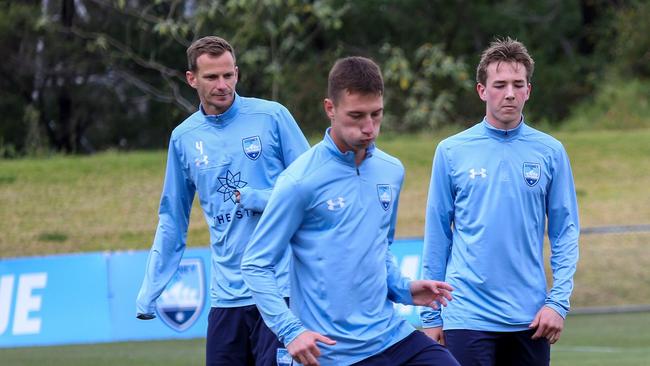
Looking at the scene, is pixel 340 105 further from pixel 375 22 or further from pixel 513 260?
pixel 375 22

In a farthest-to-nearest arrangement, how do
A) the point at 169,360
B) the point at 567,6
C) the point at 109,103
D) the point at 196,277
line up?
the point at 567,6 < the point at 109,103 < the point at 196,277 < the point at 169,360

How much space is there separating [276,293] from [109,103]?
2295 cm

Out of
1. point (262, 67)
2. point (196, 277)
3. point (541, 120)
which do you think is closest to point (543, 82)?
point (541, 120)

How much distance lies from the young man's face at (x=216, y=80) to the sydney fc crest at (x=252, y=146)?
8.9 inches

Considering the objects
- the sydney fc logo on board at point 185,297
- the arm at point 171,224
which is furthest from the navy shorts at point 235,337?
the sydney fc logo on board at point 185,297

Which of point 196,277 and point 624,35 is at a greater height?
point 624,35

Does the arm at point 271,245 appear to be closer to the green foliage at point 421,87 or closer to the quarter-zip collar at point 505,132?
the quarter-zip collar at point 505,132

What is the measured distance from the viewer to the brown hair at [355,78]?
16.1 feet

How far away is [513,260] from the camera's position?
5816mm

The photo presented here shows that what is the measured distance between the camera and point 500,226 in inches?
229

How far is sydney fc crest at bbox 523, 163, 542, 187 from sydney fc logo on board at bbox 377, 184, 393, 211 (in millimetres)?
960

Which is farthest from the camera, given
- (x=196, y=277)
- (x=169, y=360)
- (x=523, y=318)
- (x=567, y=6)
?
(x=567, y=6)

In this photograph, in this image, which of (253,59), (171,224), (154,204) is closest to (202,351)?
(171,224)

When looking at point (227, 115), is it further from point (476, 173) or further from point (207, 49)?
point (476, 173)
